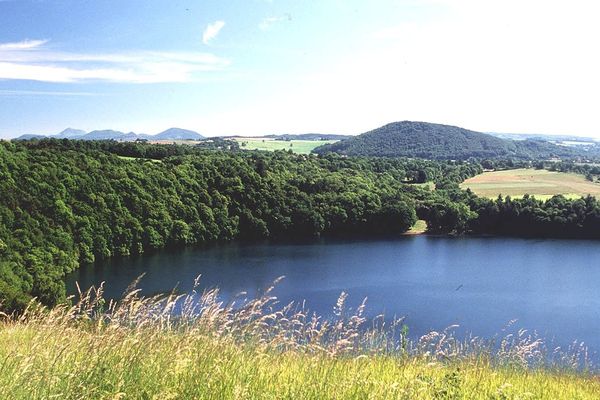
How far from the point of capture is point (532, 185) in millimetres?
94625

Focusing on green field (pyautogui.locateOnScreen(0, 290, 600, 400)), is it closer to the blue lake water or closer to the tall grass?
the tall grass

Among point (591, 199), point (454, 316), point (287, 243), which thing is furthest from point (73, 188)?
point (591, 199)

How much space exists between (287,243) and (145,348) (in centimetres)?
6736

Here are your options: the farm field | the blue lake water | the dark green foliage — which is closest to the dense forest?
the dark green foliage

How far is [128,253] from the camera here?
6122 centimetres

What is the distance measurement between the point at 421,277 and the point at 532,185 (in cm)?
5357

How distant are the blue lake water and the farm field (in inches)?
671

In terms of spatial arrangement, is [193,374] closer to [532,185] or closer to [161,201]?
[161,201]

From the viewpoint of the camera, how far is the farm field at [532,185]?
85.1 m

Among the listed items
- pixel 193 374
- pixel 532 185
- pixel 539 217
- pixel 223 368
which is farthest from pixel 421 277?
pixel 532 185

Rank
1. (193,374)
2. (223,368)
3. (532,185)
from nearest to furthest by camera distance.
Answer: (193,374), (223,368), (532,185)

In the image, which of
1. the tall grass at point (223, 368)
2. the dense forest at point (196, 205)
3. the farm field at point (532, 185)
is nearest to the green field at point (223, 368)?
the tall grass at point (223, 368)

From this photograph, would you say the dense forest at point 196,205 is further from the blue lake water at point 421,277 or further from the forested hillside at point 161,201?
the blue lake water at point 421,277

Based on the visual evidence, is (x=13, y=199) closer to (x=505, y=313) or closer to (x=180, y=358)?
(x=505, y=313)
